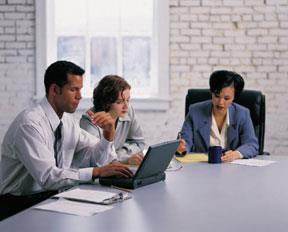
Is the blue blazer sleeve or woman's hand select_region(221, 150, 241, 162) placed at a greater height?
the blue blazer sleeve

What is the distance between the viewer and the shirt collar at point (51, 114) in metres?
3.22

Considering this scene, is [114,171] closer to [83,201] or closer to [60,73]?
[83,201]

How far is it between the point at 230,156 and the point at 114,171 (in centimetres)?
108

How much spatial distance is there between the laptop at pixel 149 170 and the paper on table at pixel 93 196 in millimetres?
181

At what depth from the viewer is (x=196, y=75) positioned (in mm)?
6094

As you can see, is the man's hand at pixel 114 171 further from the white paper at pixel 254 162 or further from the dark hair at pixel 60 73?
the white paper at pixel 254 162

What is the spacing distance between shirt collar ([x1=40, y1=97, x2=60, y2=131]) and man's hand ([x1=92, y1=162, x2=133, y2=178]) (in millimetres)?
368

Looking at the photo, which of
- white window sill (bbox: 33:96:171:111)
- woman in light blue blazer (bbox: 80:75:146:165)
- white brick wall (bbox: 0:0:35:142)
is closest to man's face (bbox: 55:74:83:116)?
woman in light blue blazer (bbox: 80:75:146:165)

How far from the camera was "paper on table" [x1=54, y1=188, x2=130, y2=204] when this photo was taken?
103 inches

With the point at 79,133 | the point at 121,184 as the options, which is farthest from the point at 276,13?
the point at 121,184

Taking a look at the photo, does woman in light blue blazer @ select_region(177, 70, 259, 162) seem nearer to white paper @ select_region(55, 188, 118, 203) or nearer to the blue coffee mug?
the blue coffee mug

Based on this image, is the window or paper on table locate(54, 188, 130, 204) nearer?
paper on table locate(54, 188, 130, 204)

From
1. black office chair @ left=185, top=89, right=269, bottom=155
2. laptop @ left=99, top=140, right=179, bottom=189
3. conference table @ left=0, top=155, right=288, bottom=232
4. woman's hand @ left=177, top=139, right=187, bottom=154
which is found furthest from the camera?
black office chair @ left=185, top=89, right=269, bottom=155

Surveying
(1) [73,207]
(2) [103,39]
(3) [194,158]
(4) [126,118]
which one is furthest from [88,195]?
(2) [103,39]
